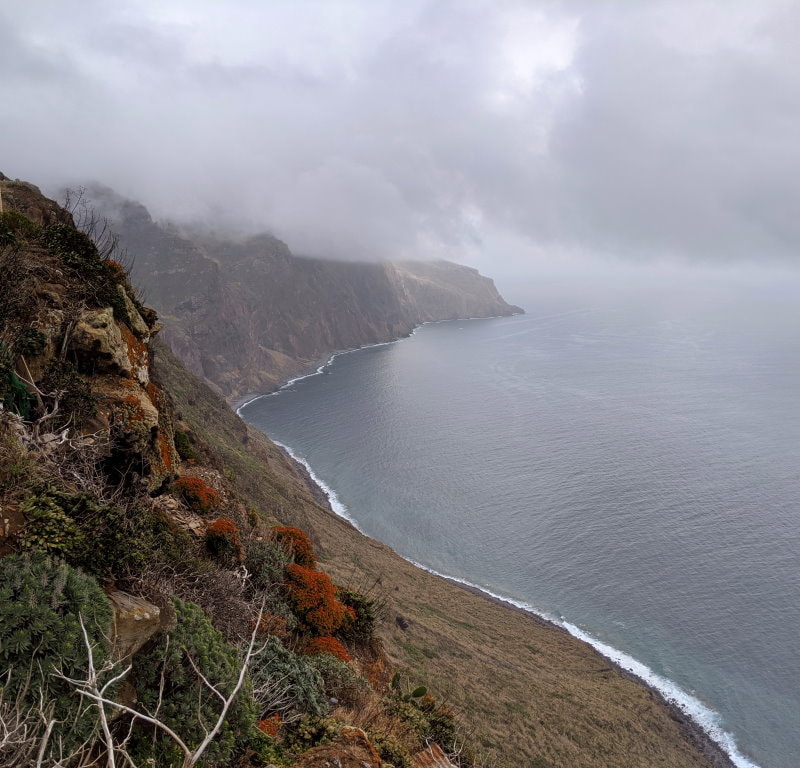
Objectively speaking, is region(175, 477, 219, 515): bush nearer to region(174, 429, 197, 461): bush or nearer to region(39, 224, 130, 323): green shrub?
region(174, 429, 197, 461): bush

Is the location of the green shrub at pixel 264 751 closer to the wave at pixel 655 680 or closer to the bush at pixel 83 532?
the bush at pixel 83 532

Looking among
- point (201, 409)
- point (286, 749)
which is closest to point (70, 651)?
point (286, 749)

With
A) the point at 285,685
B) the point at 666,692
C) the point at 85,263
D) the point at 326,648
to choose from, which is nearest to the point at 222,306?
the point at 666,692

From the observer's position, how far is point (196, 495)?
1622 cm

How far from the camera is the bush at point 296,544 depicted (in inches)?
716

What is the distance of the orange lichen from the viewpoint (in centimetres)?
1338

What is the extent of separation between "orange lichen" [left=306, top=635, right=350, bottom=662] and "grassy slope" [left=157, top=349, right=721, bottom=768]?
8.11m

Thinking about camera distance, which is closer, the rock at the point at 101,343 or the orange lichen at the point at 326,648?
the rock at the point at 101,343

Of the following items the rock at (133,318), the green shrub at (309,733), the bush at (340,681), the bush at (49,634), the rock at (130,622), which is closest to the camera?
the bush at (49,634)

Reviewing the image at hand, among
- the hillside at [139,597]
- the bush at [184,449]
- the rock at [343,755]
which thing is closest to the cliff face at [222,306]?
the bush at [184,449]

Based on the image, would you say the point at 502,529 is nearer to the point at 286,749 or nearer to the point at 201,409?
the point at 201,409

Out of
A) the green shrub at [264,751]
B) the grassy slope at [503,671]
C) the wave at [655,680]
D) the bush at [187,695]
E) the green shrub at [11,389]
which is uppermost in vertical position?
the green shrub at [11,389]

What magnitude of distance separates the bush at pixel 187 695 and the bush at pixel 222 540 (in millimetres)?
6461

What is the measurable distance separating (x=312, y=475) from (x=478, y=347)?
118717 mm
